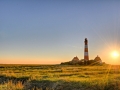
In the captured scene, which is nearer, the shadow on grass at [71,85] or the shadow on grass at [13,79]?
the shadow on grass at [71,85]

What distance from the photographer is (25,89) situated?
2347 centimetres

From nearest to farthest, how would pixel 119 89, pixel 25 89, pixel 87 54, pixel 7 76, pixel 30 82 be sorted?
1. pixel 119 89
2. pixel 25 89
3. pixel 30 82
4. pixel 7 76
5. pixel 87 54

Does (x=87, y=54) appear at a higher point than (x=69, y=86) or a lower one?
higher

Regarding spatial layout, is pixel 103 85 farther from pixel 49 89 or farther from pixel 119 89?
pixel 49 89

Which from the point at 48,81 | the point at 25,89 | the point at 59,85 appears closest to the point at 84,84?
the point at 59,85

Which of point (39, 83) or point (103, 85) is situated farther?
point (39, 83)

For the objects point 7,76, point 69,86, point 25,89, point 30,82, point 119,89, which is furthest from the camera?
point 7,76

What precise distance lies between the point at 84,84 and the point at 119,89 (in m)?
3.09

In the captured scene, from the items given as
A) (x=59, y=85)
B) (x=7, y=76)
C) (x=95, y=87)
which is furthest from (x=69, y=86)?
(x=7, y=76)

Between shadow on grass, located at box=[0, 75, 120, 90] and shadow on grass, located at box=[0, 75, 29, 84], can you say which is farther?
shadow on grass, located at box=[0, 75, 29, 84]

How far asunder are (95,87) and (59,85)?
3598mm

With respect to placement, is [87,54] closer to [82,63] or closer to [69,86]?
[82,63]

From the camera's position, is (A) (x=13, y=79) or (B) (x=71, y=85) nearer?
(B) (x=71, y=85)

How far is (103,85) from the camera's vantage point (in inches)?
809
